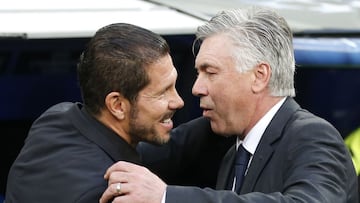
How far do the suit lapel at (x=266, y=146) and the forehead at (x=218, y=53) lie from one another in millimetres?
231

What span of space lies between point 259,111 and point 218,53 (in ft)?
0.75

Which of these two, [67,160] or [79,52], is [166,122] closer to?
[67,160]

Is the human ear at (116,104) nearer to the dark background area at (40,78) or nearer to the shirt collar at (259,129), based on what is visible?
the shirt collar at (259,129)

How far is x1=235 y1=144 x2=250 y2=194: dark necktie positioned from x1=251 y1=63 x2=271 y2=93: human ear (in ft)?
0.66

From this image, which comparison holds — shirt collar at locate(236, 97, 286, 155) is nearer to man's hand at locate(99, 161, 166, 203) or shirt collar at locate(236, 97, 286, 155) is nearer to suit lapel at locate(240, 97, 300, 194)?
suit lapel at locate(240, 97, 300, 194)

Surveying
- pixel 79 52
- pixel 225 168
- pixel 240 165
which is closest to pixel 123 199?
pixel 240 165

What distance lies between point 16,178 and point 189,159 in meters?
0.79

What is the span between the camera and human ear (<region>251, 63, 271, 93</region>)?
3055 mm

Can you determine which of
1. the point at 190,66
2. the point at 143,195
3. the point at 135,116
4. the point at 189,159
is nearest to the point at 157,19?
the point at 190,66

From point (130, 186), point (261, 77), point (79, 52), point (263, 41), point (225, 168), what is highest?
point (263, 41)

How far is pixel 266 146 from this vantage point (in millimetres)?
2986

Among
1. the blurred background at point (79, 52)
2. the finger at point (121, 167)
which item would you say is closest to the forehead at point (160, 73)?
the finger at point (121, 167)

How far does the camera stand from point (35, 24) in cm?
377

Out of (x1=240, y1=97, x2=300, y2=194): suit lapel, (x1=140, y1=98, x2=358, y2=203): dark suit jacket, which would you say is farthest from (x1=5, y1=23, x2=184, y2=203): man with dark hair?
(x1=240, y1=97, x2=300, y2=194): suit lapel
